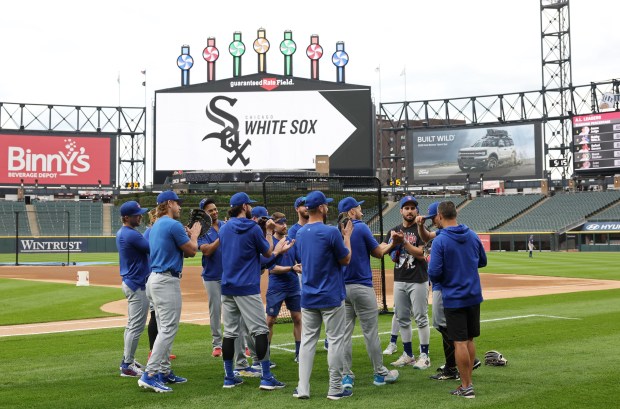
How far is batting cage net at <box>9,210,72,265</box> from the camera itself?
57.5m

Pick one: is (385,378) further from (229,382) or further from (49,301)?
(49,301)

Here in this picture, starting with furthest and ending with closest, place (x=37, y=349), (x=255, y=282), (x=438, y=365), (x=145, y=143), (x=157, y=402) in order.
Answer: (x=145, y=143) → (x=37, y=349) → (x=438, y=365) → (x=255, y=282) → (x=157, y=402)

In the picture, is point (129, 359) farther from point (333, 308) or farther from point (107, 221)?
point (107, 221)

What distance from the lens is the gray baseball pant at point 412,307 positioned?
9703 mm

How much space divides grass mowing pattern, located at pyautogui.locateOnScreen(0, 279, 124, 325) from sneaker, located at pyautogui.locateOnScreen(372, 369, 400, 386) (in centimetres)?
970

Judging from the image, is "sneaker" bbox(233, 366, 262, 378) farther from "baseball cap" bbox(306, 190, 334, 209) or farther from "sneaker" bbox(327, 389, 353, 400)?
"baseball cap" bbox(306, 190, 334, 209)

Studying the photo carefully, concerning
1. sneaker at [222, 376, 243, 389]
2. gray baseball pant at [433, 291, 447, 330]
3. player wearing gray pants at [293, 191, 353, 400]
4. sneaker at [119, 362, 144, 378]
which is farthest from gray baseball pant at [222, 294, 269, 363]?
gray baseball pant at [433, 291, 447, 330]

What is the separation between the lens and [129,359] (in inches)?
358

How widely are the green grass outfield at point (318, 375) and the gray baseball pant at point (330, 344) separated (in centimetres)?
22

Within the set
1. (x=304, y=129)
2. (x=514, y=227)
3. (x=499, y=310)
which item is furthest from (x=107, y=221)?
(x=499, y=310)

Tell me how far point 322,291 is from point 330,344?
24.2 inches

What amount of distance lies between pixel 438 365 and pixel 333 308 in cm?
266

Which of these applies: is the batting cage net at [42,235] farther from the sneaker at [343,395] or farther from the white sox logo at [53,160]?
the sneaker at [343,395]

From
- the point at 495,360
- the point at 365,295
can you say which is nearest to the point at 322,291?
the point at 365,295
